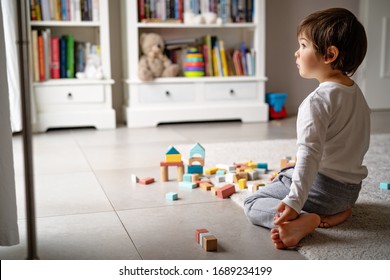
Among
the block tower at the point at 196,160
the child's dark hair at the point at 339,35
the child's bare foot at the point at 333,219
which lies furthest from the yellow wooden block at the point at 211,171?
the child's dark hair at the point at 339,35

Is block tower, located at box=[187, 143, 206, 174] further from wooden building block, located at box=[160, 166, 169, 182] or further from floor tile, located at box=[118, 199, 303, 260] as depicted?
floor tile, located at box=[118, 199, 303, 260]

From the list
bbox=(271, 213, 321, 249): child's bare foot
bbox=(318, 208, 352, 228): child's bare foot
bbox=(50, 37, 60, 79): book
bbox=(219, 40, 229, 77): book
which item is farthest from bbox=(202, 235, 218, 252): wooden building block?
bbox=(219, 40, 229, 77): book

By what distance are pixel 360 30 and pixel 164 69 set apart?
81.9 inches

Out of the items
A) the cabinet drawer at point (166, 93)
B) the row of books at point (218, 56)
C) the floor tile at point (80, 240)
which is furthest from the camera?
the row of books at point (218, 56)

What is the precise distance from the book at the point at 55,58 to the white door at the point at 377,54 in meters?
2.15

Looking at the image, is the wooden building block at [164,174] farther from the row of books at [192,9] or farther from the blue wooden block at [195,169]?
the row of books at [192,9]

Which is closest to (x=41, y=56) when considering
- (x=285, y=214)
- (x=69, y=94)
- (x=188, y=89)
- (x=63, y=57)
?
(x=63, y=57)

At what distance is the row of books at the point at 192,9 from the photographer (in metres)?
3.18

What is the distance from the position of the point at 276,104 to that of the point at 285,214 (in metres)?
2.30

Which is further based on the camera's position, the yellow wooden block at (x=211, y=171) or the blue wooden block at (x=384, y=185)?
the yellow wooden block at (x=211, y=171)

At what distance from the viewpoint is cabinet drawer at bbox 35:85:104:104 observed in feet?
9.82
